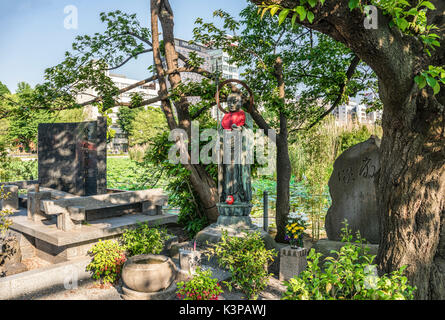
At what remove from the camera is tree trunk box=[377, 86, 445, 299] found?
375 centimetres

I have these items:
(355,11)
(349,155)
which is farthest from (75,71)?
(355,11)

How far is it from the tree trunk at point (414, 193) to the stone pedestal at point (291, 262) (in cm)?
174

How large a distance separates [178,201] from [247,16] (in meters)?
5.17

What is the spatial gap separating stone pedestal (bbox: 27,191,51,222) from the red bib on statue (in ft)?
13.5

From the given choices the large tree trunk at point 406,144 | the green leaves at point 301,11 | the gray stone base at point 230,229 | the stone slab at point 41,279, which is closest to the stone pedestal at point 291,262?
the gray stone base at point 230,229

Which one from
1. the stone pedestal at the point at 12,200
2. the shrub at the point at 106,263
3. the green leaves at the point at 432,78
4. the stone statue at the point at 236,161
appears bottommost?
the shrub at the point at 106,263

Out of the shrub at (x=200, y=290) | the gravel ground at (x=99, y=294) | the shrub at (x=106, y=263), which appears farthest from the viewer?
the shrub at (x=106, y=263)

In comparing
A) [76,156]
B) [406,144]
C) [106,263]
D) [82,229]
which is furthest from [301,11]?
[76,156]

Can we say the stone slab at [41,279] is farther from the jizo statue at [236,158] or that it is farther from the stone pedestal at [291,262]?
the stone pedestal at [291,262]

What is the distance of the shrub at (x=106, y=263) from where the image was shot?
18.0 feet

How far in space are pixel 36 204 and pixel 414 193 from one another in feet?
23.3

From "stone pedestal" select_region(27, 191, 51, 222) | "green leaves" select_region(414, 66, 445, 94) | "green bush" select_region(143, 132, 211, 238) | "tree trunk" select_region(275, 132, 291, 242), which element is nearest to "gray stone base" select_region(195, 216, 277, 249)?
"green bush" select_region(143, 132, 211, 238)

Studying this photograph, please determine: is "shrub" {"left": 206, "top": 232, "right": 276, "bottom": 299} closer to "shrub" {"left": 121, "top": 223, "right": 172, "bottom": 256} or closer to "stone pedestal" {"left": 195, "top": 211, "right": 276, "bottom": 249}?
"stone pedestal" {"left": 195, "top": 211, "right": 276, "bottom": 249}

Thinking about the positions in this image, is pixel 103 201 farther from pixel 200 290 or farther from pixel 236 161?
pixel 200 290
